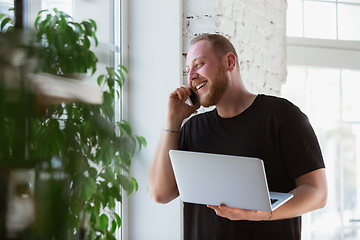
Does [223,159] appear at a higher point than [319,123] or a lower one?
lower

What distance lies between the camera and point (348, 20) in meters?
2.79

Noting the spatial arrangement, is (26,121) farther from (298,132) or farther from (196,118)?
(196,118)

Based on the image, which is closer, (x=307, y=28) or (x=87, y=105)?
(x=87, y=105)

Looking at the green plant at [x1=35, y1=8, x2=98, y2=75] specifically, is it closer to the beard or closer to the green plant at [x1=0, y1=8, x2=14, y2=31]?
the green plant at [x1=0, y1=8, x2=14, y2=31]

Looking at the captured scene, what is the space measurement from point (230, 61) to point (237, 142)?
1.28 ft

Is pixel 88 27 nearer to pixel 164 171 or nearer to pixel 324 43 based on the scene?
pixel 164 171

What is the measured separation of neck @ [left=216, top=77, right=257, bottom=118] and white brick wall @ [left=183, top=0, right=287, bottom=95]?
413mm

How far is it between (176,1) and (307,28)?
1.29m

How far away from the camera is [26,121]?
0.50ft

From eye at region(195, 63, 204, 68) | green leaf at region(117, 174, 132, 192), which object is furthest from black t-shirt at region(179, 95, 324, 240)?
green leaf at region(117, 174, 132, 192)

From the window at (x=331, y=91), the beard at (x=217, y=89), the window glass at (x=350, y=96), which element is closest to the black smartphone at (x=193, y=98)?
the beard at (x=217, y=89)

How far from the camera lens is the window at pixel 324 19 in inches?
106

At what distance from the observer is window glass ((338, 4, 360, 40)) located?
2.77 metres

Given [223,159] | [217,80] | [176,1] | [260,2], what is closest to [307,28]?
[260,2]
